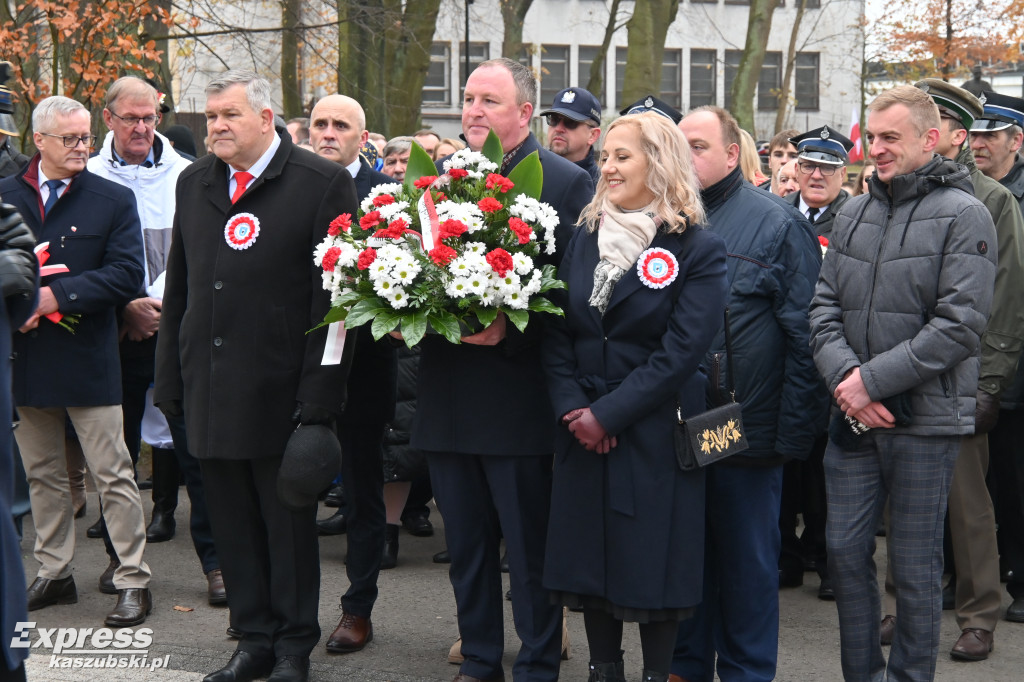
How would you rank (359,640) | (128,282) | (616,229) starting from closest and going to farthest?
(616,229)
(359,640)
(128,282)

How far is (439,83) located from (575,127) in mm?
42378

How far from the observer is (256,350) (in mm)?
4938

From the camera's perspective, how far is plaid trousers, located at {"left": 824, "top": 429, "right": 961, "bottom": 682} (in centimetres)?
454

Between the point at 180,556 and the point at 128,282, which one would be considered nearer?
the point at 128,282

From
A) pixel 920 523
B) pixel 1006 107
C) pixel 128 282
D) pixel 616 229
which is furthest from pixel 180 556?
pixel 1006 107

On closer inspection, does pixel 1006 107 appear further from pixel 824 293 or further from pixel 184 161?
pixel 184 161

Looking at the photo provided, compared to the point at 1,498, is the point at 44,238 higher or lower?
higher

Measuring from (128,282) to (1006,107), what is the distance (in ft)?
14.6

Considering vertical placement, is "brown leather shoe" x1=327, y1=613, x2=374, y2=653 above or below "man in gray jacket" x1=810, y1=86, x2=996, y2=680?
below

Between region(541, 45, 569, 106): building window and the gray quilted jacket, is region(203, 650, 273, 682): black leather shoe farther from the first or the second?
region(541, 45, 569, 106): building window

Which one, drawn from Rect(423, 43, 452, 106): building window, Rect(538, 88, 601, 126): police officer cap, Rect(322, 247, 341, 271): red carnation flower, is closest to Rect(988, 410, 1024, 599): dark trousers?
Rect(538, 88, 601, 126): police officer cap

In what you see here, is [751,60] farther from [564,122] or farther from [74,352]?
[74,352]

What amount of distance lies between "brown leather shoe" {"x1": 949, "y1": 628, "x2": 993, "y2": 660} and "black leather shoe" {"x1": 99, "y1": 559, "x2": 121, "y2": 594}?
13.3ft

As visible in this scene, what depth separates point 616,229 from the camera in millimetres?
4426
